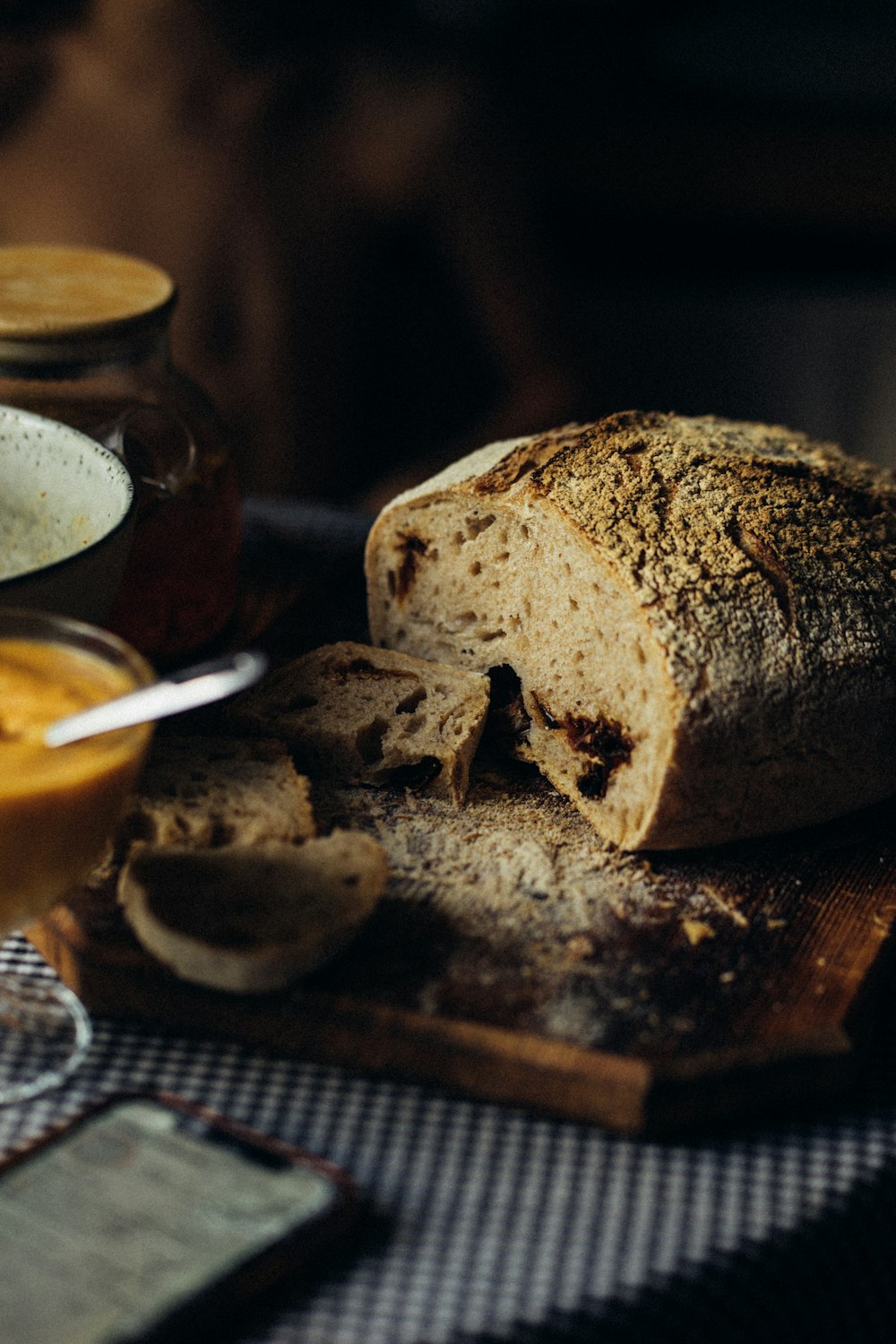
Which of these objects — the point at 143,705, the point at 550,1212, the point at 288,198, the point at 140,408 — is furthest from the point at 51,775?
the point at 288,198

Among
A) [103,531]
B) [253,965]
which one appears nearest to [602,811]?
[253,965]

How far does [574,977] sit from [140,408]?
97cm

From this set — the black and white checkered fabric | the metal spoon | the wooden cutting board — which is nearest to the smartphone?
the black and white checkered fabric

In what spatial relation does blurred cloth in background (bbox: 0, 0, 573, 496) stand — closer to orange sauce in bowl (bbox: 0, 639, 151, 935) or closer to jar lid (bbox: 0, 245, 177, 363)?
jar lid (bbox: 0, 245, 177, 363)

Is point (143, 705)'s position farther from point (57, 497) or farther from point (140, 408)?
point (140, 408)

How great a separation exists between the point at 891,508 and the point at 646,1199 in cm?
101

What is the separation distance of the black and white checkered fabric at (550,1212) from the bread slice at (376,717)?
44cm

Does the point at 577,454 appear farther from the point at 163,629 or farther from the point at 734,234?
the point at 734,234

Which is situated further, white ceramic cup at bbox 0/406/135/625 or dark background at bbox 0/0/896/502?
dark background at bbox 0/0/896/502

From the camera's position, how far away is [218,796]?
5.05ft

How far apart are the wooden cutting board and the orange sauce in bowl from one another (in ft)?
0.49

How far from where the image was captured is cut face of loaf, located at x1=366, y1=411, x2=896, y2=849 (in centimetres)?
156

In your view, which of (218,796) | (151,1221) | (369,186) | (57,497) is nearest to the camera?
(151,1221)

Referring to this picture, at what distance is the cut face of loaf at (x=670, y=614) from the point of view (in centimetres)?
156
